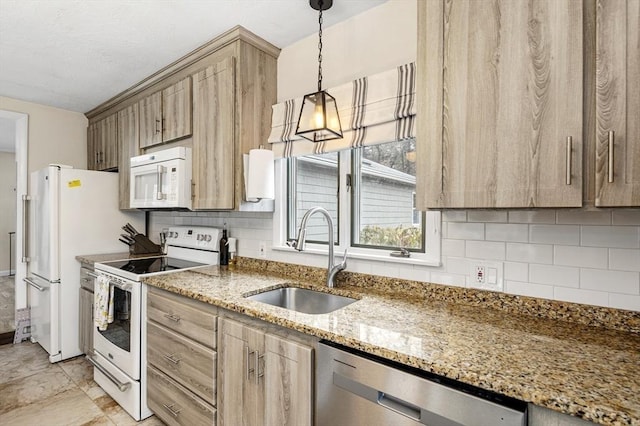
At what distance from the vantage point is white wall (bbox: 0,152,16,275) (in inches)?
248

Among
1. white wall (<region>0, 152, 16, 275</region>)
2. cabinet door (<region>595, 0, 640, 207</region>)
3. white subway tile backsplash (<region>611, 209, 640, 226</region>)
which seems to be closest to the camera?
cabinet door (<region>595, 0, 640, 207</region>)

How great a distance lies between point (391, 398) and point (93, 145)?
4059 mm

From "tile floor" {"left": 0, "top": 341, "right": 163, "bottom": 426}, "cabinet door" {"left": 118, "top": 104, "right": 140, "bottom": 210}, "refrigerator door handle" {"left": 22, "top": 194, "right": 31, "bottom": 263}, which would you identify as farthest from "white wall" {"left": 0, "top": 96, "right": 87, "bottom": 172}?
"tile floor" {"left": 0, "top": 341, "right": 163, "bottom": 426}

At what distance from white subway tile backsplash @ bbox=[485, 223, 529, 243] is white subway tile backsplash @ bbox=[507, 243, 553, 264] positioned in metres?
0.03

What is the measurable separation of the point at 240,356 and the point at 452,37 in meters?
1.61

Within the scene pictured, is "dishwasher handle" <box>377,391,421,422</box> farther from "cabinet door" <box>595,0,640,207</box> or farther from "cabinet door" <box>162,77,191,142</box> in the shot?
"cabinet door" <box>162,77,191,142</box>

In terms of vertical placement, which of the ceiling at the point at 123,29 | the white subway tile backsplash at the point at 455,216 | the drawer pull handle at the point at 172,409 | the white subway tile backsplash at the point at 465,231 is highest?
the ceiling at the point at 123,29

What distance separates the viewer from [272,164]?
2.23 metres

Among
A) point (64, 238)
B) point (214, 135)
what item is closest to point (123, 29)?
point (214, 135)

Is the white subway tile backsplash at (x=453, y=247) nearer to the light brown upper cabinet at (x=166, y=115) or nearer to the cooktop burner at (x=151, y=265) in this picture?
the cooktop burner at (x=151, y=265)

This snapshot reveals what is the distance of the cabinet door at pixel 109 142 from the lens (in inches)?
132

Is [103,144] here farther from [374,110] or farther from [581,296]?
[581,296]

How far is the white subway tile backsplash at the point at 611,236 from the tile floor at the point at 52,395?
2534 mm

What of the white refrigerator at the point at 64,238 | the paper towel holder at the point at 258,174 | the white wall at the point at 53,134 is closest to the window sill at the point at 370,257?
the paper towel holder at the point at 258,174
